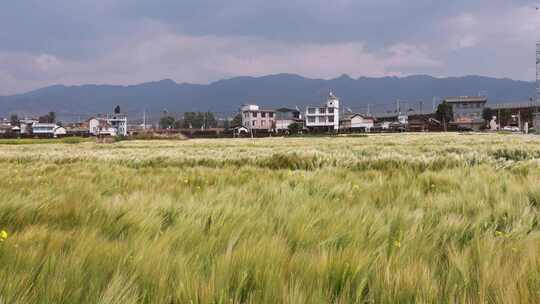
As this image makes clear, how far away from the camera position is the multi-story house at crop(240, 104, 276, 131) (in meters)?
120

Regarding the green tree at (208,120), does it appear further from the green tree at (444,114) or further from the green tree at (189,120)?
the green tree at (444,114)

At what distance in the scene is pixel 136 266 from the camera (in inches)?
63.6

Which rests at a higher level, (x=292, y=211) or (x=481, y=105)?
(x=481, y=105)

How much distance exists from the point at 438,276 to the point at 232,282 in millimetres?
914

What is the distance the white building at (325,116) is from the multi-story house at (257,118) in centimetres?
1268

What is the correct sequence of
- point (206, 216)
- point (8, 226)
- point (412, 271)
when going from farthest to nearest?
point (206, 216), point (8, 226), point (412, 271)

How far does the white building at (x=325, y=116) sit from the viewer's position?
375 feet

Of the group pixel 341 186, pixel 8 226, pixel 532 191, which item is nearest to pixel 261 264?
pixel 8 226

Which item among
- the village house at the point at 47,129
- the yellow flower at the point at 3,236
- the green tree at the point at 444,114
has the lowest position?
the yellow flower at the point at 3,236

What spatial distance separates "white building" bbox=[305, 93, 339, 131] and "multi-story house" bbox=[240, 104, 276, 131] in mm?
12677

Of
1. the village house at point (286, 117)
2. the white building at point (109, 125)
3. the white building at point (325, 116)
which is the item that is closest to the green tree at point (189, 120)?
the white building at point (109, 125)

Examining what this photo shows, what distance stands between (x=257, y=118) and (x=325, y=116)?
72.5ft

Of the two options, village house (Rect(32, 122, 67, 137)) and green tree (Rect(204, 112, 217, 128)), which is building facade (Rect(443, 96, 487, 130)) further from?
village house (Rect(32, 122, 67, 137))

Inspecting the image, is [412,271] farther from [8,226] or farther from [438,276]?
[8,226]
